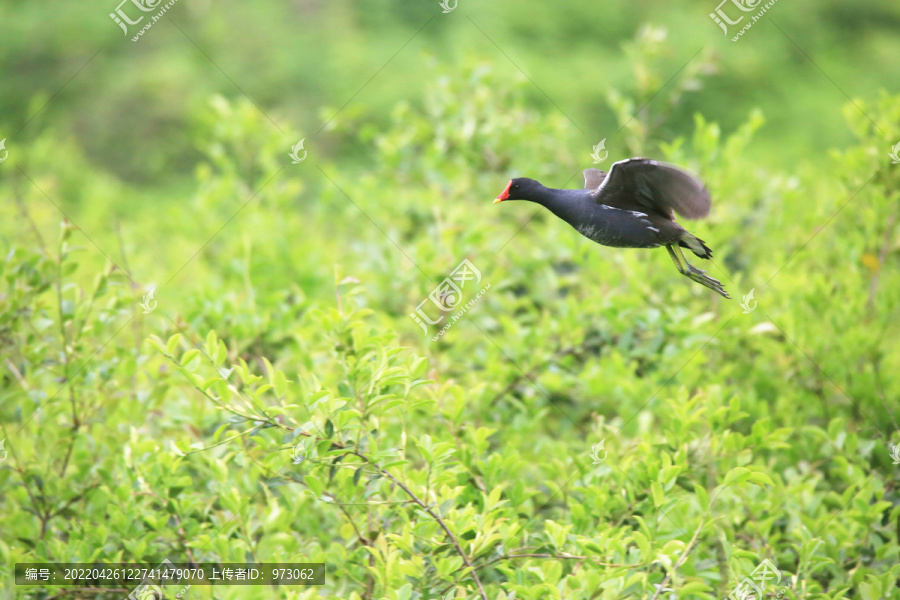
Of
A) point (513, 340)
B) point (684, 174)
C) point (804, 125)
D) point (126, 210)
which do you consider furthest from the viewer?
point (804, 125)

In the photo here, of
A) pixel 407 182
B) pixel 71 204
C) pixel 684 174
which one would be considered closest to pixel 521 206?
pixel 407 182

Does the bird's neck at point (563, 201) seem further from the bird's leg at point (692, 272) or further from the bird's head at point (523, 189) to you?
the bird's leg at point (692, 272)

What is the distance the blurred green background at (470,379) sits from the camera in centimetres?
216

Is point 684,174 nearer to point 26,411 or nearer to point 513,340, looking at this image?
point 513,340

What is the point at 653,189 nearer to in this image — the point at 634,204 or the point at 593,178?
the point at 634,204

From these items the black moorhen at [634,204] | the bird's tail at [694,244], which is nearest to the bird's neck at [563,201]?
the black moorhen at [634,204]

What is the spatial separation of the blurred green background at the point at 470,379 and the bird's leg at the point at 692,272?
0.51 m

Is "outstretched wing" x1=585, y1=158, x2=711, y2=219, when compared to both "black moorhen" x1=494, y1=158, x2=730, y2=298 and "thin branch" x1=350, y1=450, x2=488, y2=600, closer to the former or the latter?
"black moorhen" x1=494, y1=158, x2=730, y2=298

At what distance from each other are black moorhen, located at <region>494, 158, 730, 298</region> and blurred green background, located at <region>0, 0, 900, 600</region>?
617mm

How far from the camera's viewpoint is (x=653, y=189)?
2.06 metres

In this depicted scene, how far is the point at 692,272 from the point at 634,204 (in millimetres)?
285

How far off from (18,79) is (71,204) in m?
4.28

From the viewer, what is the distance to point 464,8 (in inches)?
408

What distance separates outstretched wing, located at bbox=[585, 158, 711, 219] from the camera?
199 centimetres
